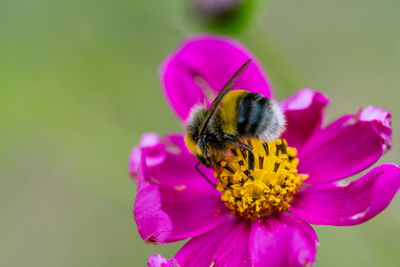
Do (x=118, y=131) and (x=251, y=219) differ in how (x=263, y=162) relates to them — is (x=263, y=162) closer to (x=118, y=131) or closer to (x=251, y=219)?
(x=251, y=219)

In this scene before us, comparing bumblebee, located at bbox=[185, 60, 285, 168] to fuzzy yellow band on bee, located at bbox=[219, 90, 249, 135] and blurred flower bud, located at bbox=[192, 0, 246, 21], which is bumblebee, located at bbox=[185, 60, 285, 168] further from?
blurred flower bud, located at bbox=[192, 0, 246, 21]

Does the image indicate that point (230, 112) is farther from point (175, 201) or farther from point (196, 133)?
point (175, 201)

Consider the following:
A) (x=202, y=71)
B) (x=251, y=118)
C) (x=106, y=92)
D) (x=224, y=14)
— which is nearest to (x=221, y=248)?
(x=251, y=118)

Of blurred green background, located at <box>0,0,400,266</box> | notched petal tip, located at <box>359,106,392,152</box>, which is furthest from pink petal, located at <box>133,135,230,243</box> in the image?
blurred green background, located at <box>0,0,400,266</box>

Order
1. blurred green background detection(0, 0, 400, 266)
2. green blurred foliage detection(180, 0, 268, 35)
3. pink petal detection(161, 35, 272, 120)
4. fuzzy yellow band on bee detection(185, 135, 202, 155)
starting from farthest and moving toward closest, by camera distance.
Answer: blurred green background detection(0, 0, 400, 266) → green blurred foliage detection(180, 0, 268, 35) → pink petal detection(161, 35, 272, 120) → fuzzy yellow band on bee detection(185, 135, 202, 155)

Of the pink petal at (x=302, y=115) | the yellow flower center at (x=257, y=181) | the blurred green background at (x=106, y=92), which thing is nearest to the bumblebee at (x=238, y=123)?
the yellow flower center at (x=257, y=181)

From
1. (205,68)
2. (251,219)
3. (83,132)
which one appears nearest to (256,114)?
(251,219)
